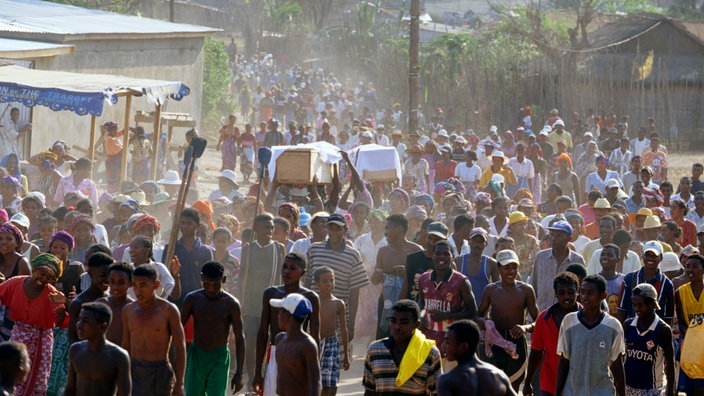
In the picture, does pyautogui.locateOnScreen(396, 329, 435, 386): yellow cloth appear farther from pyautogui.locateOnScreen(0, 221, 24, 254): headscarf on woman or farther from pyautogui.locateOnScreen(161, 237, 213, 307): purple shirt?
pyautogui.locateOnScreen(0, 221, 24, 254): headscarf on woman

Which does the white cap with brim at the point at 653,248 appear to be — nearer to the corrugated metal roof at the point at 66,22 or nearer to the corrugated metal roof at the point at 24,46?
the corrugated metal roof at the point at 24,46

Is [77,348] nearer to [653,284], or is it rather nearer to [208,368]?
[208,368]

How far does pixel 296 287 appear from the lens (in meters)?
8.73

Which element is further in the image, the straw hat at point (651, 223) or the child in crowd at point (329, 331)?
the straw hat at point (651, 223)

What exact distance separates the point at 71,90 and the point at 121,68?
10501mm

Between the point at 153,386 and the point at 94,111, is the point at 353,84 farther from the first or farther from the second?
the point at 153,386

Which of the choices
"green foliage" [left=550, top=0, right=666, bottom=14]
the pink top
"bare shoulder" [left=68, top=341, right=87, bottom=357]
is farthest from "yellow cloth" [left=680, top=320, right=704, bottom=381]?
"green foliage" [left=550, top=0, right=666, bottom=14]

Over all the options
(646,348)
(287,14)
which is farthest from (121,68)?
(287,14)

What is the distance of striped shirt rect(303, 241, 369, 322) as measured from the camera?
34.0ft

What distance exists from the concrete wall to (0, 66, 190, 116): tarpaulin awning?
17.7 ft

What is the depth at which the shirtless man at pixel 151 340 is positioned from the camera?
7.93 meters

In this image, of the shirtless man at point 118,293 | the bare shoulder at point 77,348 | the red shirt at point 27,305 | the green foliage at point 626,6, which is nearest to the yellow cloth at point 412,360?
the bare shoulder at point 77,348

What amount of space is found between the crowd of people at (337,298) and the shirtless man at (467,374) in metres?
0.01

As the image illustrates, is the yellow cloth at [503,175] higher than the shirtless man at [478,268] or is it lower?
higher
